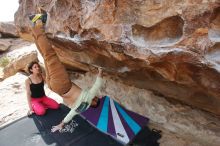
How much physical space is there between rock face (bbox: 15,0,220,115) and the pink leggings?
1.37 meters

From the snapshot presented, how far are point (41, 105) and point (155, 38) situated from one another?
2700 mm

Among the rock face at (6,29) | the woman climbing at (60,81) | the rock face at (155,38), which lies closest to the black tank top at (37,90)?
the woman climbing at (60,81)

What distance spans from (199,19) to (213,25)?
127 mm

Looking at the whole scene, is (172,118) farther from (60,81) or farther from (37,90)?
(37,90)

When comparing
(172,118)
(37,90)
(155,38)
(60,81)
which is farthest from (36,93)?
(155,38)

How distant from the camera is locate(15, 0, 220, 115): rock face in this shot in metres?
2.28

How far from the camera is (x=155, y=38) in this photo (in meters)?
2.61

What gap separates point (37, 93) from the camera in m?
4.76

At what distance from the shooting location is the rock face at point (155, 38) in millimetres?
2281

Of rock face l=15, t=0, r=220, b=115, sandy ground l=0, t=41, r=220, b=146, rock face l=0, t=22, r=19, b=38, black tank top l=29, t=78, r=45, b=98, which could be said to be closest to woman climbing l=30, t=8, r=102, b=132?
rock face l=15, t=0, r=220, b=115

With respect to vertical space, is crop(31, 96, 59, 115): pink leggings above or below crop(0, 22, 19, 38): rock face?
below

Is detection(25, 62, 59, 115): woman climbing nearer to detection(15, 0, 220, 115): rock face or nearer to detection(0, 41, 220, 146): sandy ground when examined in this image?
detection(0, 41, 220, 146): sandy ground

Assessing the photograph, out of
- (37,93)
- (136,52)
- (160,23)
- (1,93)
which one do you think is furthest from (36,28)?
(1,93)

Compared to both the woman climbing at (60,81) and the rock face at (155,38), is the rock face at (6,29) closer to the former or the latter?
the woman climbing at (60,81)
